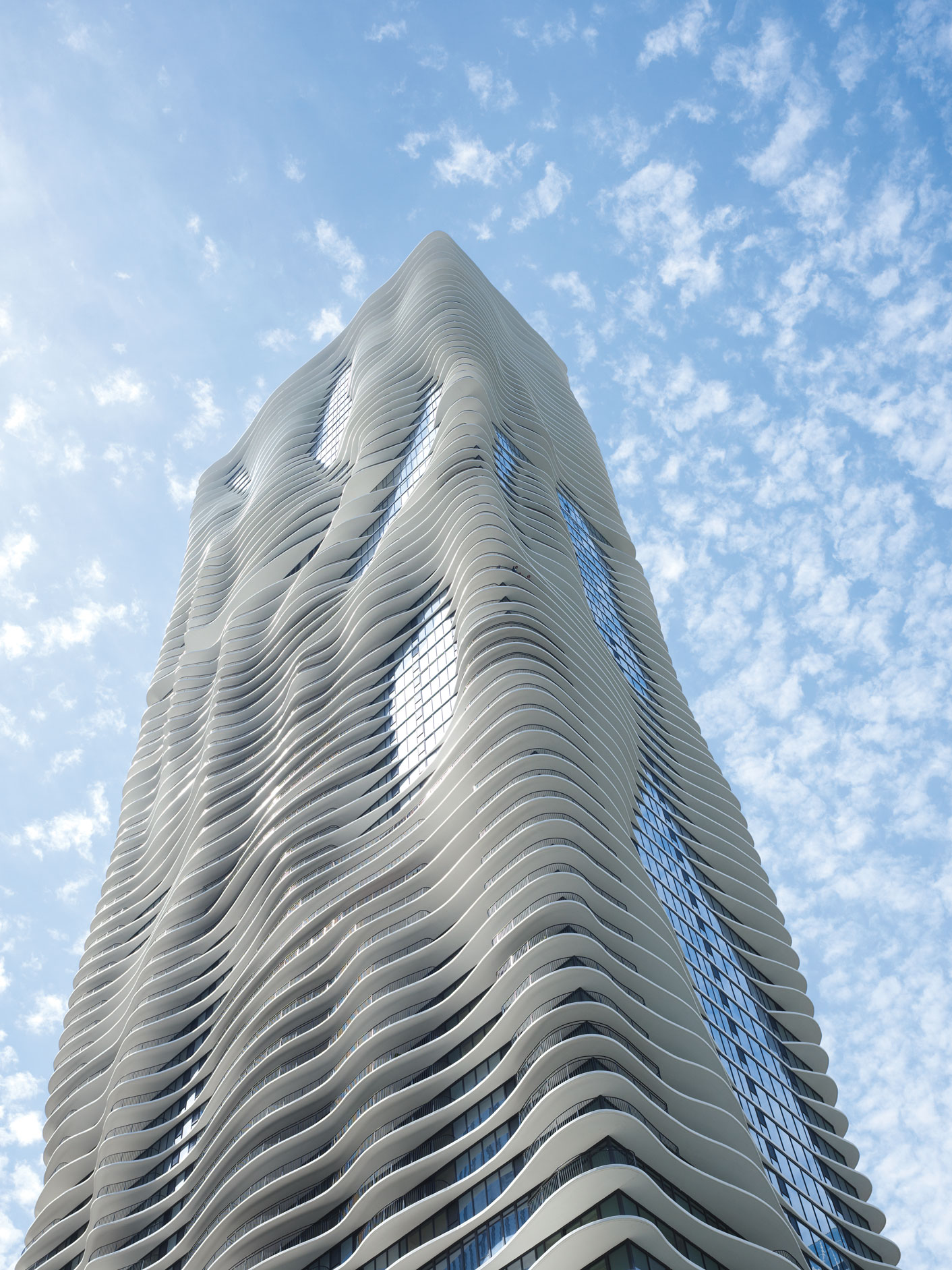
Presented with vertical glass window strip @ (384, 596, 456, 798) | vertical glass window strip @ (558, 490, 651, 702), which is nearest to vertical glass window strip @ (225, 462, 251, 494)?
vertical glass window strip @ (558, 490, 651, 702)

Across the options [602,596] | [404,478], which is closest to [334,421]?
[404,478]

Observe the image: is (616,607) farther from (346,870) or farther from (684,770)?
(346,870)

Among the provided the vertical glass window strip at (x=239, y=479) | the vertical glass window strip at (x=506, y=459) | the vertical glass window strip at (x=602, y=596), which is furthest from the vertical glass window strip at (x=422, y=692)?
the vertical glass window strip at (x=239, y=479)

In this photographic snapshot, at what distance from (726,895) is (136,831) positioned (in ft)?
161

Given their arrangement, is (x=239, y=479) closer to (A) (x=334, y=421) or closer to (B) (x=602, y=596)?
(A) (x=334, y=421)

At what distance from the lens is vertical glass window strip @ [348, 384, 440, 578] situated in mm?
94812

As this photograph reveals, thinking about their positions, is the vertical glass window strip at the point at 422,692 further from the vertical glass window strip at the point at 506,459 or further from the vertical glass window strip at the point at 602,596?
the vertical glass window strip at the point at 602,596

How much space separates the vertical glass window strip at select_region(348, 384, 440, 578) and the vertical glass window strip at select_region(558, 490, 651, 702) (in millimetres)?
11889

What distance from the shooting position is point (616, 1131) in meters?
39.2

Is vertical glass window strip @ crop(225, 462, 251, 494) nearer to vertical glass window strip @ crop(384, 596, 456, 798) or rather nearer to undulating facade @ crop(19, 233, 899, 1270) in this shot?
undulating facade @ crop(19, 233, 899, 1270)

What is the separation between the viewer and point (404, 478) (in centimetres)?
9806

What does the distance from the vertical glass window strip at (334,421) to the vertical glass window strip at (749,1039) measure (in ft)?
194

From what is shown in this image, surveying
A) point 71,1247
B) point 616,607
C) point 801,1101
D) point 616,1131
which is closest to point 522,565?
point 616,607

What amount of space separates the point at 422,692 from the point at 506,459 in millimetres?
28406
